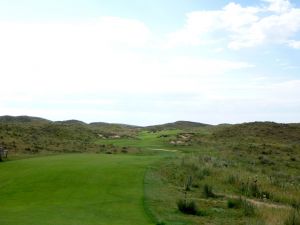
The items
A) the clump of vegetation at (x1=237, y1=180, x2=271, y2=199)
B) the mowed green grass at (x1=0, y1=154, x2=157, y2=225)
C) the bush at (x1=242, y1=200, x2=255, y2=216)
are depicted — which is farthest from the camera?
the clump of vegetation at (x1=237, y1=180, x2=271, y2=199)

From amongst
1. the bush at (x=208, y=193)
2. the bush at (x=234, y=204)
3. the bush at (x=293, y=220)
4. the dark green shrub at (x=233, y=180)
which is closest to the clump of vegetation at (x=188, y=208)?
the bush at (x=234, y=204)

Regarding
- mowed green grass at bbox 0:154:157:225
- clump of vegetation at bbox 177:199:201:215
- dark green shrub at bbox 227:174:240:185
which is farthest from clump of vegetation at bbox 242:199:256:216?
dark green shrub at bbox 227:174:240:185

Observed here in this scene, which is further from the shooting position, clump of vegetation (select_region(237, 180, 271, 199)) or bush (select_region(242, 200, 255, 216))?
clump of vegetation (select_region(237, 180, 271, 199))

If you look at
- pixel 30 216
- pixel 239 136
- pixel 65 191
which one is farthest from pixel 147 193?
pixel 239 136

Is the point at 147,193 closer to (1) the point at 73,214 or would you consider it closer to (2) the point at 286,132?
(1) the point at 73,214

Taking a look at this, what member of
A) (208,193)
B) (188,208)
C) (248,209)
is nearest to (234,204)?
(248,209)

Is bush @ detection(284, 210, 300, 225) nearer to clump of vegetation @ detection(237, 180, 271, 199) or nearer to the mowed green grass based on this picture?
the mowed green grass

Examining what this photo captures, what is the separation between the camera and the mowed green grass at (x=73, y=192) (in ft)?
44.1

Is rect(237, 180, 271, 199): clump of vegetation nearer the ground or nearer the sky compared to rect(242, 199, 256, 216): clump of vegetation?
nearer the sky

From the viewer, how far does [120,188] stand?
19266 millimetres

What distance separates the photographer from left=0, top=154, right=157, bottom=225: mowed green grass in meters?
13.4

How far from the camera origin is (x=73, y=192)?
18531 mm

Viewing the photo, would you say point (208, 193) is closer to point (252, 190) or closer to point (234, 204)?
point (234, 204)

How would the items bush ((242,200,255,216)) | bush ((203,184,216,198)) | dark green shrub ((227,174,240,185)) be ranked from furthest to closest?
dark green shrub ((227,174,240,185))
bush ((203,184,216,198))
bush ((242,200,255,216))
